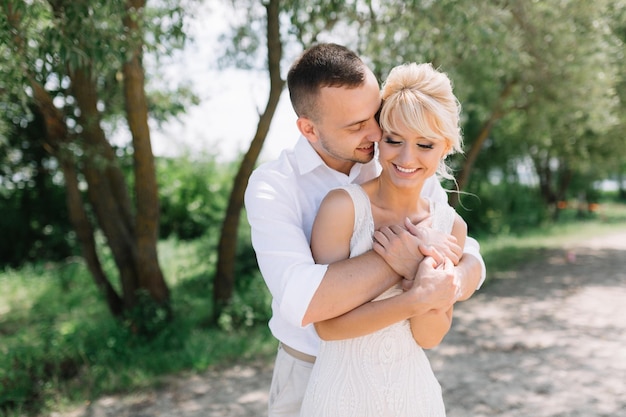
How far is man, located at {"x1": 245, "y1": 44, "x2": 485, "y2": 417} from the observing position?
1.71 meters

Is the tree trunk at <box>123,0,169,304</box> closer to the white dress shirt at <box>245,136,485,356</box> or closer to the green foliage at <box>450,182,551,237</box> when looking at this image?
the white dress shirt at <box>245,136,485,356</box>

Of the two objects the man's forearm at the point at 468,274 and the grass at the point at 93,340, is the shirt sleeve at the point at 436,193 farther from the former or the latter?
the grass at the point at 93,340

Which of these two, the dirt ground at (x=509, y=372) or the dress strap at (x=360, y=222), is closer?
the dress strap at (x=360, y=222)

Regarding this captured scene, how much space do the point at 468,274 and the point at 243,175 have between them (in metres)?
4.93

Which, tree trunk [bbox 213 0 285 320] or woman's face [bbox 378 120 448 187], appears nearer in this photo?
woman's face [bbox 378 120 448 187]

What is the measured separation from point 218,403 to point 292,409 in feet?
9.94

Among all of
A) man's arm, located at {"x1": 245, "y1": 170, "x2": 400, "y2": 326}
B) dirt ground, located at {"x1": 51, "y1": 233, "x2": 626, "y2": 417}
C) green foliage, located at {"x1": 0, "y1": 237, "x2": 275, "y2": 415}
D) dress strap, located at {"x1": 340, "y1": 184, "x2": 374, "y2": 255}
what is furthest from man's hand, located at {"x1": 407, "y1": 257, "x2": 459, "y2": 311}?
green foliage, located at {"x1": 0, "y1": 237, "x2": 275, "y2": 415}

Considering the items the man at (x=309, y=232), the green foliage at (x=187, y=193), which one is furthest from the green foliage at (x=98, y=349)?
the green foliage at (x=187, y=193)

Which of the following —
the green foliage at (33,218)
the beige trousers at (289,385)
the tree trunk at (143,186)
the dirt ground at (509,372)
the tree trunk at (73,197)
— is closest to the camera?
the beige trousers at (289,385)

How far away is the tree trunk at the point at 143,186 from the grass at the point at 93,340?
0.56 metres

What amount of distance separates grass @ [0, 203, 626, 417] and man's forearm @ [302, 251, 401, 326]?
13.3 ft

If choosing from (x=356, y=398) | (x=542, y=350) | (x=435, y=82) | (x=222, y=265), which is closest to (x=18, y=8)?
(x=435, y=82)

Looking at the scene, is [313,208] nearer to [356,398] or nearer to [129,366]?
[356,398]

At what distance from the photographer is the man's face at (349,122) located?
1960 millimetres
